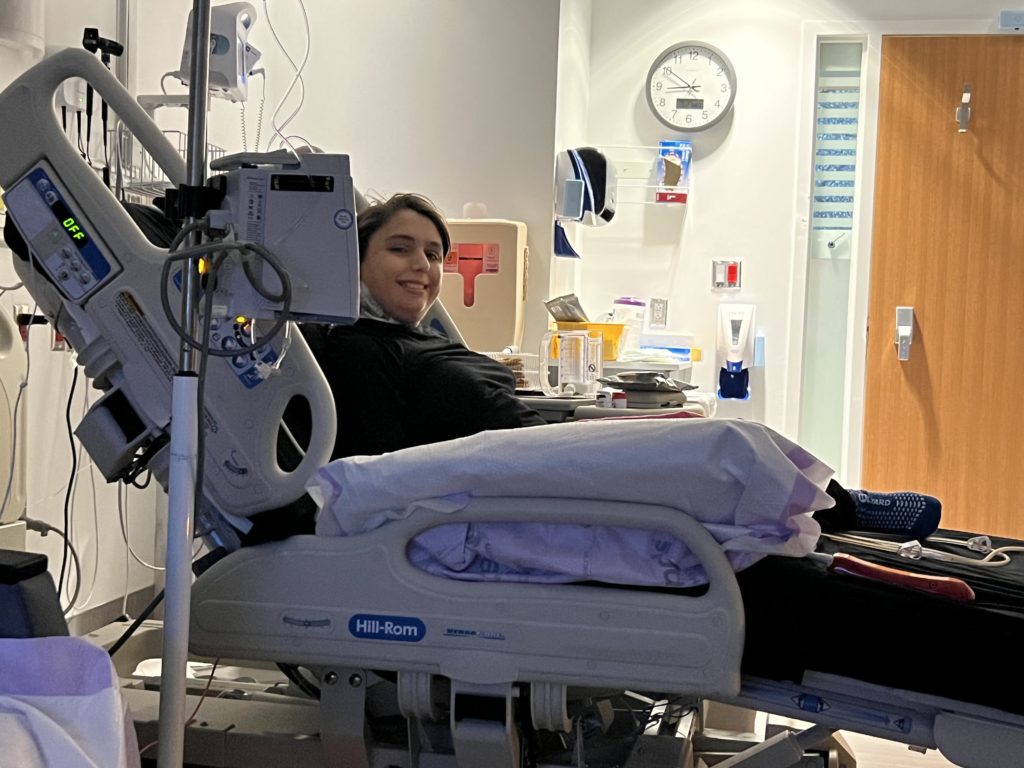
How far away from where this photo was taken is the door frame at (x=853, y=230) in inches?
203

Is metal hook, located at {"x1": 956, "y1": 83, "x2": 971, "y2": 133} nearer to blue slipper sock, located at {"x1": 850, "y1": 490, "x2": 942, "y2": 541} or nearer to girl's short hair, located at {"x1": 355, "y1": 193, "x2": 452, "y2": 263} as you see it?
blue slipper sock, located at {"x1": 850, "y1": 490, "x2": 942, "y2": 541}

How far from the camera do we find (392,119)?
14.1 ft

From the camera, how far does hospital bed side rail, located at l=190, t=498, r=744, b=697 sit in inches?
60.9

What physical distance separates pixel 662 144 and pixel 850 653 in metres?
3.98

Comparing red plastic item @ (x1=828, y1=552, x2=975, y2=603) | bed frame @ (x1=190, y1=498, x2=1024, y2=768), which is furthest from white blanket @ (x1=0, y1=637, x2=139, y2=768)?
red plastic item @ (x1=828, y1=552, x2=975, y2=603)

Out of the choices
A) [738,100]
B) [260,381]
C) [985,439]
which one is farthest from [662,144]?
[260,381]

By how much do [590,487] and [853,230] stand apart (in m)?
4.02

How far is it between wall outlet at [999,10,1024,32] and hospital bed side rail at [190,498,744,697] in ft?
14.4

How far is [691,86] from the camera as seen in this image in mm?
5273

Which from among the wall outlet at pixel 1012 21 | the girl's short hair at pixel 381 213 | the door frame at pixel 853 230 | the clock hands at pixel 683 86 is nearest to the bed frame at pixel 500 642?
the girl's short hair at pixel 381 213

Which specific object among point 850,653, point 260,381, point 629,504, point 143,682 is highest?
point 260,381

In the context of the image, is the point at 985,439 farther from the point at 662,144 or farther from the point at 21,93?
Result: the point at 21,93

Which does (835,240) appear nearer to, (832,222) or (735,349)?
(832,222)

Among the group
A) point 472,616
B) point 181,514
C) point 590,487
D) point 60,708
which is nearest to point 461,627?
point 472,616
